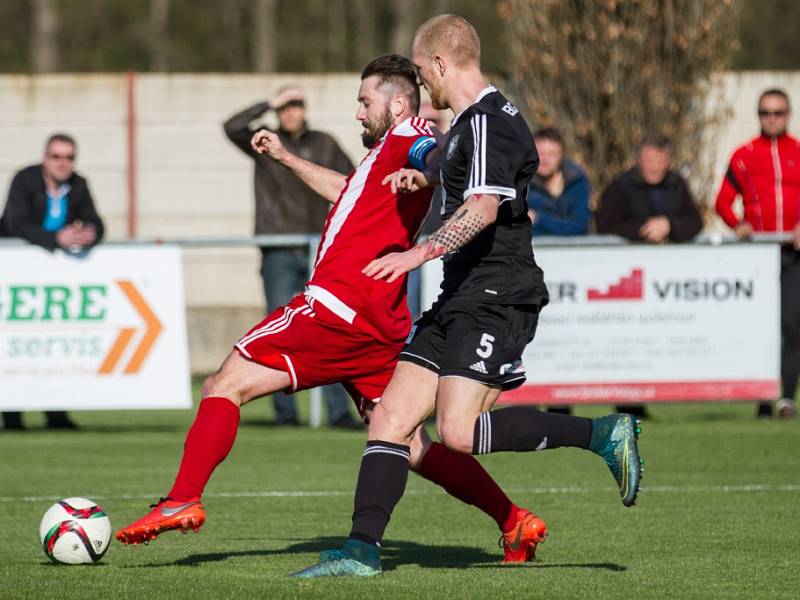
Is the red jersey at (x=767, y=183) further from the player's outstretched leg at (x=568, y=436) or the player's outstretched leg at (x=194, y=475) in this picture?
the player's outstretched leg at (x=194, y=475)

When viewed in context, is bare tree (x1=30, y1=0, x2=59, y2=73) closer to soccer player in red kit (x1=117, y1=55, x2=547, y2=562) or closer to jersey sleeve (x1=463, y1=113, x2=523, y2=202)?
soccer player in red kit (x1=117, y1=55, x2=547, y2=562)

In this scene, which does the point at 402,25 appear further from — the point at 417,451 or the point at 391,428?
the point at 391,428

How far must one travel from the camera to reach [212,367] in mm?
17734

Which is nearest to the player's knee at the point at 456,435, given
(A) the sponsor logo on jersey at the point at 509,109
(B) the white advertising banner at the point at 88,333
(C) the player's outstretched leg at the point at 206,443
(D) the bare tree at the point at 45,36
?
(C) the player's outstretched leg at the point at 206,443

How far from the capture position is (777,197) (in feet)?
43.1

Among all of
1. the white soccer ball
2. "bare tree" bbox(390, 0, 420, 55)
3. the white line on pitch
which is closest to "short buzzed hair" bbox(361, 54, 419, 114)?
the white soccer ball

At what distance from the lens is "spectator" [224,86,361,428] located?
12.4 meters

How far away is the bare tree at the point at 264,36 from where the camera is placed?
101ft

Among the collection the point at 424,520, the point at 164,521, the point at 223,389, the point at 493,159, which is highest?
the point at 493,159

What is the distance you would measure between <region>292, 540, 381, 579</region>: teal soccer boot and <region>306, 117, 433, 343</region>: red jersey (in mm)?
940

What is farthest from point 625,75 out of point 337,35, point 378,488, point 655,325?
point 337,35

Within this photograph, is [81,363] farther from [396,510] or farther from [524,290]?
[524,290]

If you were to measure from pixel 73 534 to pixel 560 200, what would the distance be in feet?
23.3

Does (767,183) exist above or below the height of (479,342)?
above
